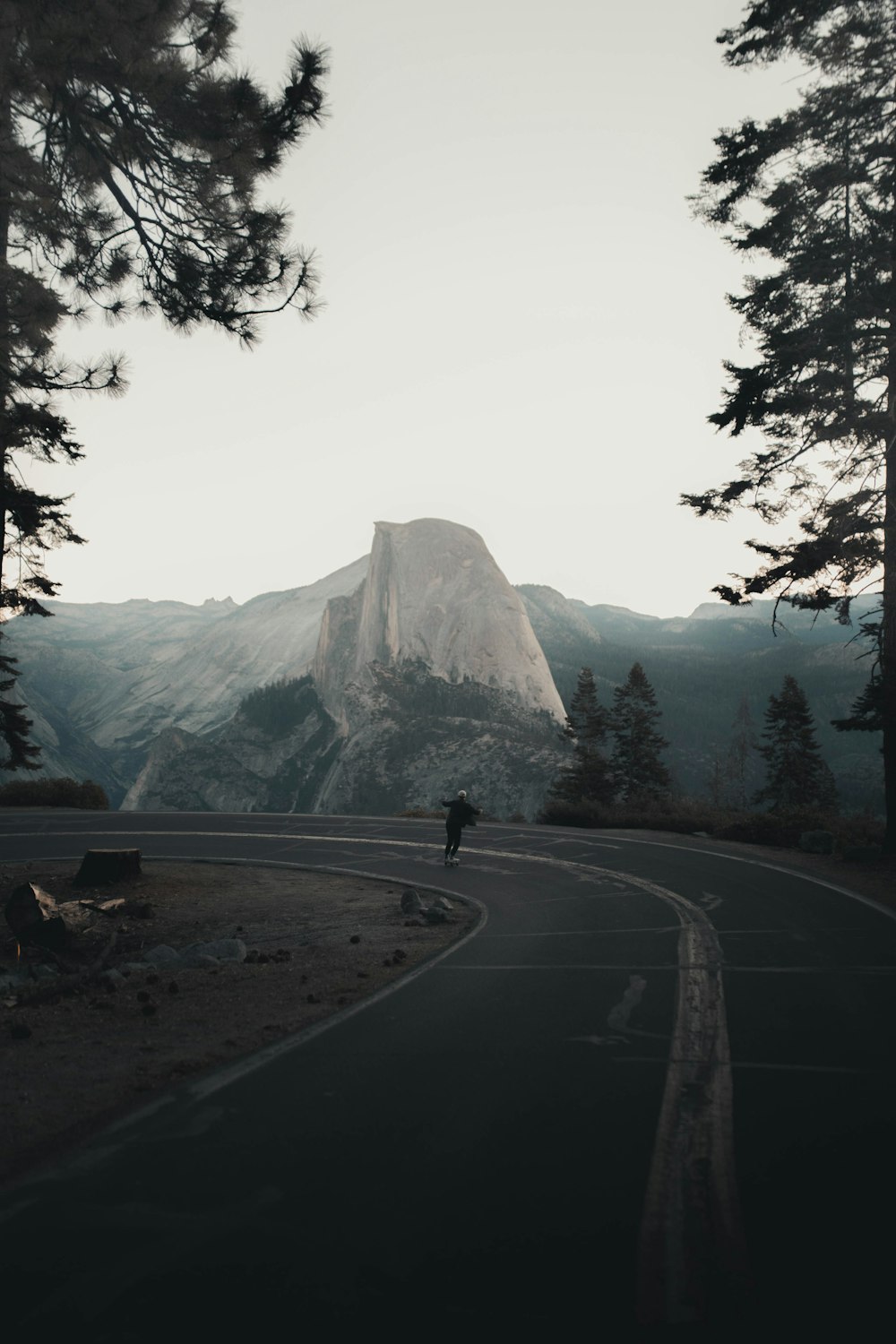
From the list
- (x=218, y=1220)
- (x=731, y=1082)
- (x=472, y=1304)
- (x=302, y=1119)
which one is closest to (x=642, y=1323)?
(x=472, y=1304)

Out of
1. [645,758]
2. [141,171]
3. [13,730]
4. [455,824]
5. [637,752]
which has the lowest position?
[455,824]

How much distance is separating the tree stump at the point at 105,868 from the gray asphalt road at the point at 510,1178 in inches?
442

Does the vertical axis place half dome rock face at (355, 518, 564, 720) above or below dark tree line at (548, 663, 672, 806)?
above

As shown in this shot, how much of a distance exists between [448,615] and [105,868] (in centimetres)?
9579

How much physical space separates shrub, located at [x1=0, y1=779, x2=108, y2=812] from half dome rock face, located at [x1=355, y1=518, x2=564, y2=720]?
A: 68.3 meters

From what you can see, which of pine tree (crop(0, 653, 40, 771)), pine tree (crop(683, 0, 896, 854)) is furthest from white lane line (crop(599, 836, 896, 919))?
pine tree (crop(0, 653, 40, 771))

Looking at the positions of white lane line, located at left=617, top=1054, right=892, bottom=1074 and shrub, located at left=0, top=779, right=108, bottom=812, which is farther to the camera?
shrub, located at left=0, top=779, right=108, bottom=812

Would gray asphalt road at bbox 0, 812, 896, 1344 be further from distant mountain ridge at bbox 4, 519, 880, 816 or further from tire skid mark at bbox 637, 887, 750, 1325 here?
distant mountain ridge at bbox 4, 519, 880, 816

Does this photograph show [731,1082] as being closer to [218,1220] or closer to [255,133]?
[218,1220]

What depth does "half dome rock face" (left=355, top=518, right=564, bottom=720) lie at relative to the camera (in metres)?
105

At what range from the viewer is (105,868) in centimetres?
1673

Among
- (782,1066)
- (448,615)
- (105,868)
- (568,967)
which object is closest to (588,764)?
(105,868)

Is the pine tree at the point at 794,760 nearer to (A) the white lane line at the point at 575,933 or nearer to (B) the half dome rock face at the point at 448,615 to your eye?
(A) the white lane line at the point at 575,933

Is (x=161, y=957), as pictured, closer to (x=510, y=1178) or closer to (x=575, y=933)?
(x=575, y=933)
